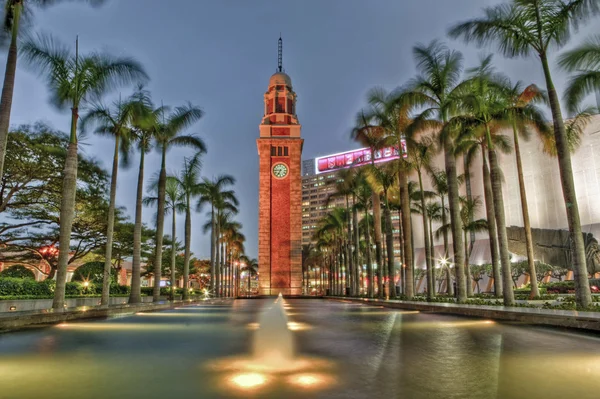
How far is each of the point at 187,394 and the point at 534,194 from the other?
6884cm

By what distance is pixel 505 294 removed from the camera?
1697 cm

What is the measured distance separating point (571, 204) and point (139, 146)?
68.1 ft

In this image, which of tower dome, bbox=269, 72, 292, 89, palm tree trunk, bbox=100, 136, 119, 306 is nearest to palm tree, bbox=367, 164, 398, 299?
palm tree trunk, bbox=100, 136, 119, 306

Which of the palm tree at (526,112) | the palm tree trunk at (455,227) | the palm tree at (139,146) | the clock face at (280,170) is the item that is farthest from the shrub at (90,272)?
the palm tree at (526,112)

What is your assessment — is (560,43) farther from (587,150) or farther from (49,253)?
(587,150)

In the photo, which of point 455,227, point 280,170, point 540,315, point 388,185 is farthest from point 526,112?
point 280,170

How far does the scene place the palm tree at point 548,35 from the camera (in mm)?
13484

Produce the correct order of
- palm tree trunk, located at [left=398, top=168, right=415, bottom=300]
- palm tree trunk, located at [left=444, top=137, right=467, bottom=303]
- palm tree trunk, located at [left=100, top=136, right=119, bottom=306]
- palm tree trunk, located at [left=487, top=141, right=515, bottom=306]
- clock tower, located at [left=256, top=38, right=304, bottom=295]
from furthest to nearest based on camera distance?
clock tower, located at [left=256, top=38, right=304, bottom=295]
palm tree trunk, located at [left=398, top=168, right=415, bottom=300]
palm tree trunk, located at [left=444, top=137, right=467, bottom=303]
palm tree trunk, located at [left=100, top=136, right=119, bottom=306]
palm tree trunk, located at [left=487, top=141, right=515, bottom=306]

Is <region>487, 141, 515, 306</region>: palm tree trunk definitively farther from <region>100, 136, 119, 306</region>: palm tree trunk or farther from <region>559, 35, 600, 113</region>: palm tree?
<region>100, 136, 119, 306</region>: palm tree trunk

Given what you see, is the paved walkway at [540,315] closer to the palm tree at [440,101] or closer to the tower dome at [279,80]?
the palm tree at [440,101]

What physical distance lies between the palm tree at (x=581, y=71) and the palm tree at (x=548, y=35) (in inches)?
27.9

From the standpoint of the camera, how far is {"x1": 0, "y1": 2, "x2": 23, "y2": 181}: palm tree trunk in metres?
11.2

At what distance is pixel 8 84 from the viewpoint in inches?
462

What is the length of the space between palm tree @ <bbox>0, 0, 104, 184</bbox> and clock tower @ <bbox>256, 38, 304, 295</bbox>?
155 ft
